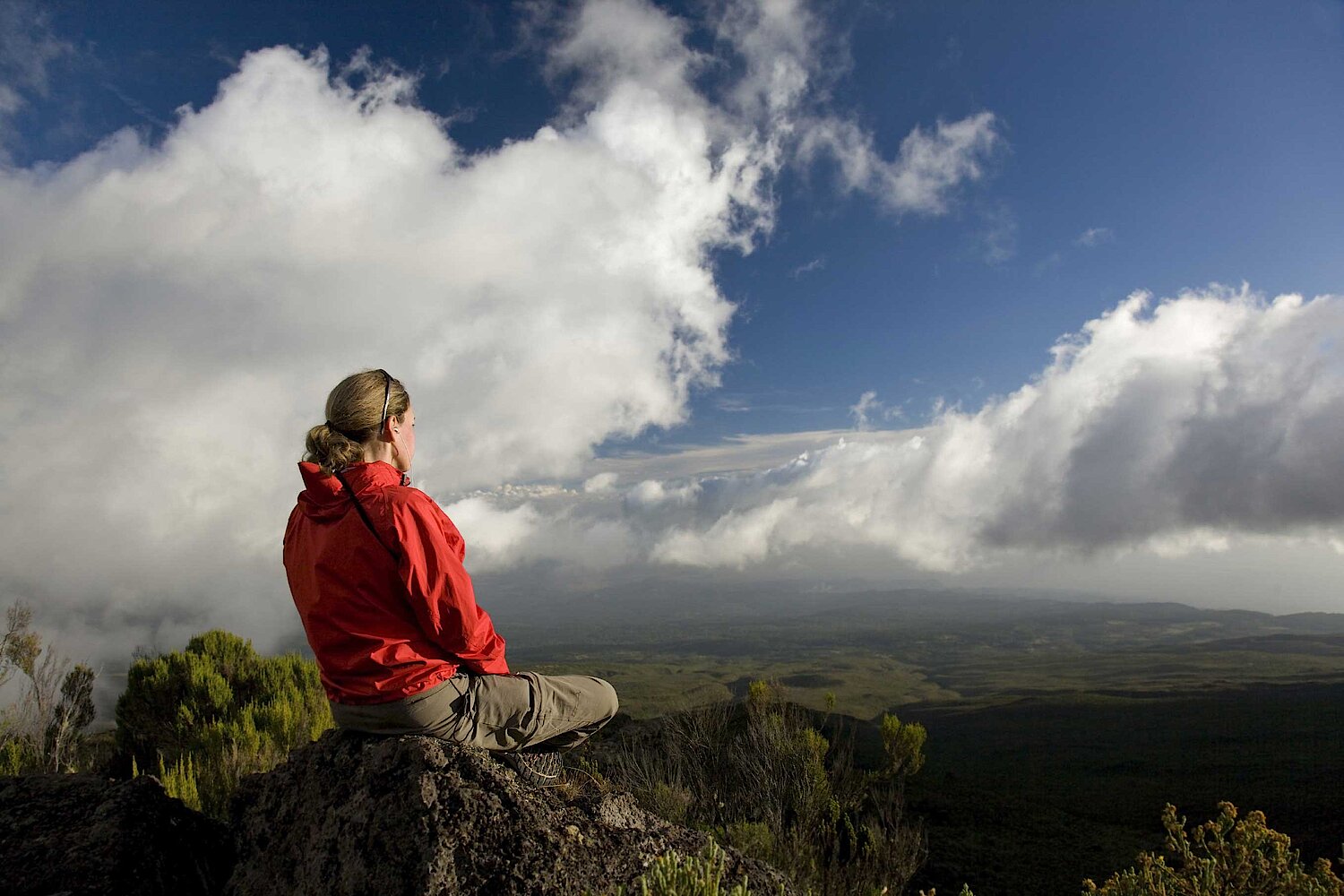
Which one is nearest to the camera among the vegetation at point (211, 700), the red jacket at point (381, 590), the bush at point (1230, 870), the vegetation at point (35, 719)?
the red jacket at point (381, 590)

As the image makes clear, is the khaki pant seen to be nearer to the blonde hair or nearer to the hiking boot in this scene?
the hiking boot

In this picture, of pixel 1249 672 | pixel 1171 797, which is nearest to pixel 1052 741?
pixel 1171 797

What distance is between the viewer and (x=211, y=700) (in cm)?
1138

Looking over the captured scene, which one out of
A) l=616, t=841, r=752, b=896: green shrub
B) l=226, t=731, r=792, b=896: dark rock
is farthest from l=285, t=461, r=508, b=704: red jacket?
l=616, t=841, r=752, b=896: green shrub

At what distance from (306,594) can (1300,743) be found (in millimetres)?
90040

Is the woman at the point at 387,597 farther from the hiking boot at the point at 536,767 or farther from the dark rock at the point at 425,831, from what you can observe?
the dark rock at the point at 425,831

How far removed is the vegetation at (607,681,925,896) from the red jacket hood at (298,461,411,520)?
6.01m

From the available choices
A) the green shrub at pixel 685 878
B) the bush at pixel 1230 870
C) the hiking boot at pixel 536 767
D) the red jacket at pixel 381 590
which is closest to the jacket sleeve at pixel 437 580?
the red jacket at pixel 381 590

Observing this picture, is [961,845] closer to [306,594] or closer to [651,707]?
[306,594]

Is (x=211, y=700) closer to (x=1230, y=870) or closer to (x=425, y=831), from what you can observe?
(x=425, y=831)

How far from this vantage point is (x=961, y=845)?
2395cm

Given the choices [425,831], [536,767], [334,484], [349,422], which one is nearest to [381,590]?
[334,484]

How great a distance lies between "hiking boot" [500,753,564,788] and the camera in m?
3.37

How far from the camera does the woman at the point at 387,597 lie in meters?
2.84
